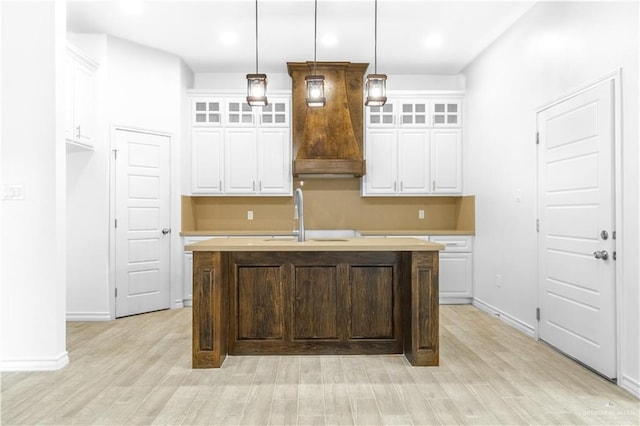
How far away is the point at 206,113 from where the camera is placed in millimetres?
6004

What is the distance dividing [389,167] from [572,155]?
9.06 feet

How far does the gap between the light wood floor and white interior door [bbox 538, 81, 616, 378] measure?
0.25m

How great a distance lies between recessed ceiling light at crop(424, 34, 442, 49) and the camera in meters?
5.09

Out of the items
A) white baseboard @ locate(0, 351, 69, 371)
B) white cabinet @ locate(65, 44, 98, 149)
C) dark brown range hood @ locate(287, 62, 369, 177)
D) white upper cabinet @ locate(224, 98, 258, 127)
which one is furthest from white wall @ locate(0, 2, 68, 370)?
dark brown range hood @ locate(287, 62, 369, 177)

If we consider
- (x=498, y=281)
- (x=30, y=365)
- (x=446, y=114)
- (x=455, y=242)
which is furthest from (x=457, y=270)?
(x=30, y=365)

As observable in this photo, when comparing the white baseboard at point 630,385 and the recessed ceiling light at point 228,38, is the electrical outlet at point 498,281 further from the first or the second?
the recessed ceiling light at point 228,38

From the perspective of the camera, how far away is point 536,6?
4.25 metres

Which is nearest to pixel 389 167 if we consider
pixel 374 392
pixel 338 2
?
pixel 338 2

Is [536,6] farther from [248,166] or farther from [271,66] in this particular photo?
[248,166]

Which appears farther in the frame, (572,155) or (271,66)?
(271,66)

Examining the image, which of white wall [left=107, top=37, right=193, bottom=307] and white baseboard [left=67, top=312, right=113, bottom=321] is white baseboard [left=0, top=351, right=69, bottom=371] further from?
white wall [left=107, top=37, right=193, bottom=307]

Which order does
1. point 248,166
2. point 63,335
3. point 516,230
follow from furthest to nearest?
point 248,166 → point 516,230 → point 63,335

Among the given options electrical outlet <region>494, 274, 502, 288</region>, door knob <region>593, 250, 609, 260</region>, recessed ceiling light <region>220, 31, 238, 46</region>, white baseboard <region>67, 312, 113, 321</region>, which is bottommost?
white baseboard <region>67, 312, 113, 321</region>

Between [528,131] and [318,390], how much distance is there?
9.94 ft
